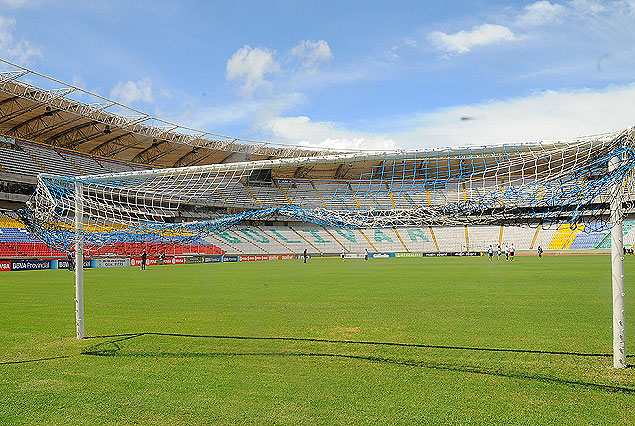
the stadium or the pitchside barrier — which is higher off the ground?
the stadium

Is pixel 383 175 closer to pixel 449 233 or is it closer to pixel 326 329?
pixel 326 329

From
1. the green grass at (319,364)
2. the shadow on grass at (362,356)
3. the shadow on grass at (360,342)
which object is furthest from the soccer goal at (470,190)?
the green grass at (319,364)

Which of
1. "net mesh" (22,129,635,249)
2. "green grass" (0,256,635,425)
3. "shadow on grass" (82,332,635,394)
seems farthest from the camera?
"net mesh" (22,129,635,249)

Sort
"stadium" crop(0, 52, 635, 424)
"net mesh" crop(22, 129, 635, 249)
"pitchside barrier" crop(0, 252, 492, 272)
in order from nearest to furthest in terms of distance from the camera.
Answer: "stadium" crop(0, 52, 635, 424) → "net mesh" crop(22, 129, 635, 249) → "pitchside barrier" crop(0, 252, 492, 272)

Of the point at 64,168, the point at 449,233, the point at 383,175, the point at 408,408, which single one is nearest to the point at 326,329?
the point at 383,175

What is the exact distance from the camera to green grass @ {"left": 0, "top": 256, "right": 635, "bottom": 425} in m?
4.55

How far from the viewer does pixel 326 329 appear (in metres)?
8.70

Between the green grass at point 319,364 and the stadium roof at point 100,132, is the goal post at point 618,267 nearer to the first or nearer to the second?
the green grass at point 319,364

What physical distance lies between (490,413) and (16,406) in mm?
4417

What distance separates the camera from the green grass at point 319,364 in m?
4.55

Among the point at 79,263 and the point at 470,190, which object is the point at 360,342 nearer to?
the point at 470,190

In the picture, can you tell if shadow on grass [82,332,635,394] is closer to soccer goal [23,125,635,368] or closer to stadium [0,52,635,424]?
stadium [0,52,635,424]

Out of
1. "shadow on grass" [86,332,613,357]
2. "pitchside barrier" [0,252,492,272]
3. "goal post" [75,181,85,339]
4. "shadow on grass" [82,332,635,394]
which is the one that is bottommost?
"pitchside barrier" [0,252,492,272]

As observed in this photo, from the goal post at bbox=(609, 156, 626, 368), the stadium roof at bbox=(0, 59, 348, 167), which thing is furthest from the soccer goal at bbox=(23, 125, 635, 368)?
the stadium roof at bbox=(0, 59, 348, 167)
